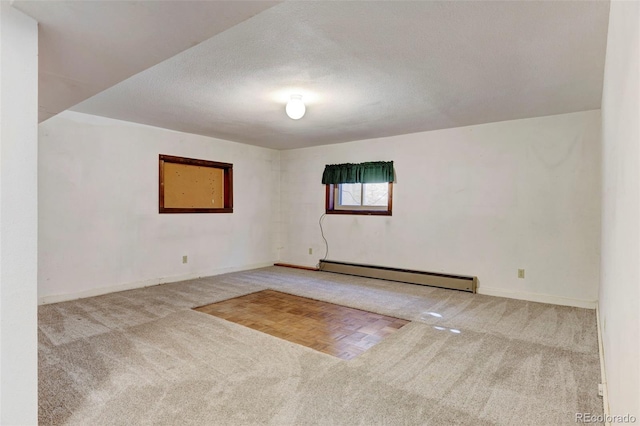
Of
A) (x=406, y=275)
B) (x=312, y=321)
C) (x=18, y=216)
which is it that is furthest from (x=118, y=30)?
(x=406, y=275)

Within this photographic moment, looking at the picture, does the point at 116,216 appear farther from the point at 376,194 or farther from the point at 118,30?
the point at 376,194

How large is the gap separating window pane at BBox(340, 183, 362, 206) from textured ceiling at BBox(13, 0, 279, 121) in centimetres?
429

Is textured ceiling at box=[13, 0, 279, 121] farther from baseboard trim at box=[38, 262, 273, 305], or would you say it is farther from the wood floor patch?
baseboard trim at box=[38, 262, 273, 305]

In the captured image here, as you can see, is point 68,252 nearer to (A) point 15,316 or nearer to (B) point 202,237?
(B) point 202,237

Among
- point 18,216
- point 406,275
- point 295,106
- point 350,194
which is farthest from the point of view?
point 350,194

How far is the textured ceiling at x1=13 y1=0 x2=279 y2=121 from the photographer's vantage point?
138cm

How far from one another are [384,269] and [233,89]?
353cm

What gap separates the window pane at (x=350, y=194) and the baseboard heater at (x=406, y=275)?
3.55 ft

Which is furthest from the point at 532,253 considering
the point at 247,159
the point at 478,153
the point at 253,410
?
the point at 247,159

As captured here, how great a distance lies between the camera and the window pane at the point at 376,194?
560cm

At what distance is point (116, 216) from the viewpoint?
4457 millimetres

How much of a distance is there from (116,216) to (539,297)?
549 centimetres

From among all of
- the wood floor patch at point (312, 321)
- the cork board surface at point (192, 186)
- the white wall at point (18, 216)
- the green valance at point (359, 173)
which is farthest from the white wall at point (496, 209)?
the white wall at point (18, 216)

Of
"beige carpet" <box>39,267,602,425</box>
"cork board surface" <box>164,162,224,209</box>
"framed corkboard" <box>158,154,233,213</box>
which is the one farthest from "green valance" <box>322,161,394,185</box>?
"beige carpet" <box>39,267,602,425</box>
